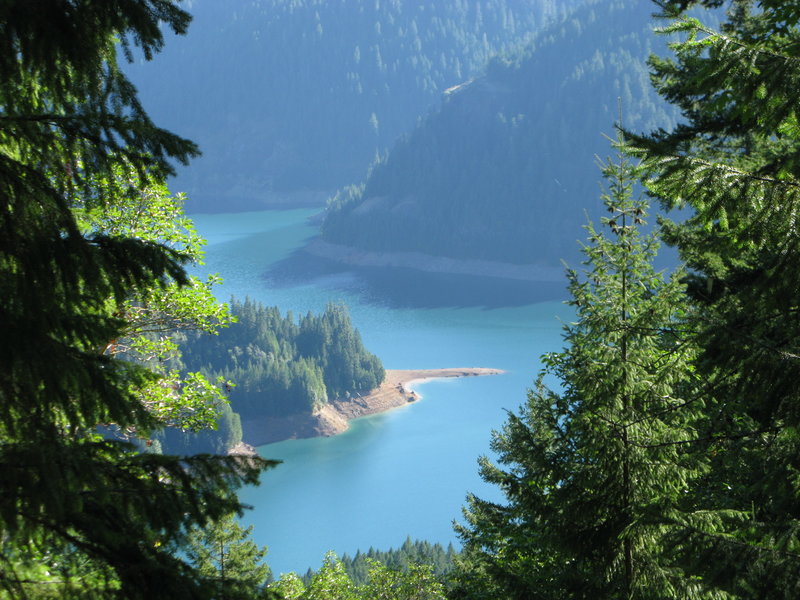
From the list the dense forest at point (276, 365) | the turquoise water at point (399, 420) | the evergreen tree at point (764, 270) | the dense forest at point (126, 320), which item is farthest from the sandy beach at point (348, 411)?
the evergreen tree at point (764, 270)

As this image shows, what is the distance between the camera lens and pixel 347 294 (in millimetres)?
149500

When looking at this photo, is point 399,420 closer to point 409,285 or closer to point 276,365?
point 276,365

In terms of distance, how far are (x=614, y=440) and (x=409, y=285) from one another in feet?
495

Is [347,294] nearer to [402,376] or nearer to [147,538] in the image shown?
[402,376]

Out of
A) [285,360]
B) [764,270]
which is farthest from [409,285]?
[764,270]

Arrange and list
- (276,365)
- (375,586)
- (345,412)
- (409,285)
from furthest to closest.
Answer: (409,285) < (276,365) < (345,412) < (375,586)

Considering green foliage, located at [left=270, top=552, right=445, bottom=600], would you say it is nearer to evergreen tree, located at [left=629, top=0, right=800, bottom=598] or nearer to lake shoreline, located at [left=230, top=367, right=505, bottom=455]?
evergreen tree, located at [left=629, top=0, right=800, bottom=598]

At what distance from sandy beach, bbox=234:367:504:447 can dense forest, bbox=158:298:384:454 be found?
1.22 metres

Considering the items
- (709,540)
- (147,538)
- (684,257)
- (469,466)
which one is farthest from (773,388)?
(469,466)

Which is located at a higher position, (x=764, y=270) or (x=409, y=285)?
(x=764, y=270)

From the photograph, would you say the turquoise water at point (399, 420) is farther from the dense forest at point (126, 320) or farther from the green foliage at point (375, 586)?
the dense forest at point (126, 320)

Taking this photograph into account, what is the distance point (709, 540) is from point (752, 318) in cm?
148

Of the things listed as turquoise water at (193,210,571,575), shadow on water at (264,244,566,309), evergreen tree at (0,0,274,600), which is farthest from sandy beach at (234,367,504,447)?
evergreen tree at (0,0,274,600)

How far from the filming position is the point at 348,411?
104812 mm
